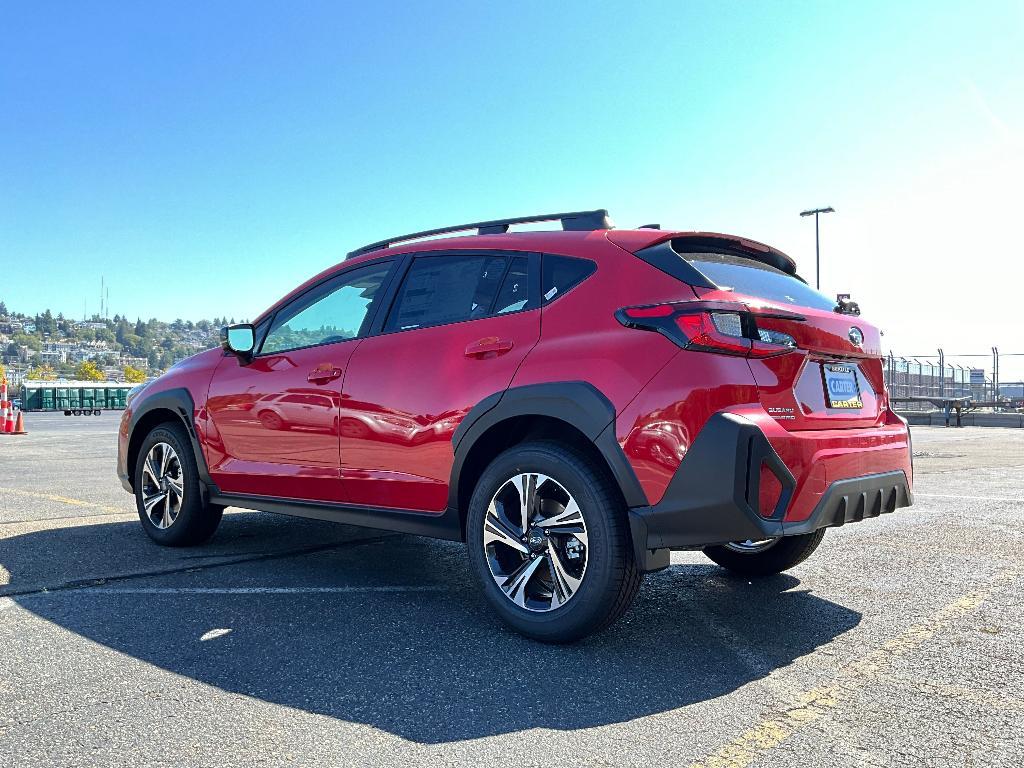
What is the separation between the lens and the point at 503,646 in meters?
3.36

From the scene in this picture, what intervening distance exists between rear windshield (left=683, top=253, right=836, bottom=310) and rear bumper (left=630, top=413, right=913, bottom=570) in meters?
0.63

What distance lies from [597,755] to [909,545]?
3.87m

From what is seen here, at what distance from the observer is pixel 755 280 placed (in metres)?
3.58

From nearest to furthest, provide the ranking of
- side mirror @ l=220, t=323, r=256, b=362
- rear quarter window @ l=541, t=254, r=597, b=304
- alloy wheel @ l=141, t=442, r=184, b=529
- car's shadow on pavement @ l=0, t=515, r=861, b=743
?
car's shadow on pavement @ l=0, t=515, r=861, b=743
rear quarter window @ l=541, t=254, r=597, b=304
side mirror @ l=220, t=323, r=256, b=362
alloy wheel @ l=141, t=442, r=184, b=529

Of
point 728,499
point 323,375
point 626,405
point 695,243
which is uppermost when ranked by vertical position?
point 695,243

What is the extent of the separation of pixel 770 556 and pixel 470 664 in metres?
2.05

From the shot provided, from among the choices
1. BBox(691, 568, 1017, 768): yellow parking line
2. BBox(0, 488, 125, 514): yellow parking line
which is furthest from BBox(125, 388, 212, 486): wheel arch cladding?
BBox(691, 568, 1017, 768): yellow parking line

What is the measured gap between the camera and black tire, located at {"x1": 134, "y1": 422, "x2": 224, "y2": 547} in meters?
5.27

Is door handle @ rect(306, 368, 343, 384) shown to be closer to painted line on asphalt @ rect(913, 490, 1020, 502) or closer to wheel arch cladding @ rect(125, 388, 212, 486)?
wheel arch cladding @ rect(125, 388, 212, 486)

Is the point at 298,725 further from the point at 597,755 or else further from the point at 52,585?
the point at 52,585

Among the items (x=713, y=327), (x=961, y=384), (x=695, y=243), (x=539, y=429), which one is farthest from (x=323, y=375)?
(x=961, y=384)

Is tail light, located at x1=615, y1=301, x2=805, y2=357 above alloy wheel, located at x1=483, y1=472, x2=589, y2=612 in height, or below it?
above

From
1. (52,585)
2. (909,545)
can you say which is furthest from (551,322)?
(909,545)

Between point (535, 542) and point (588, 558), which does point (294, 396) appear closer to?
point (535, 542)
